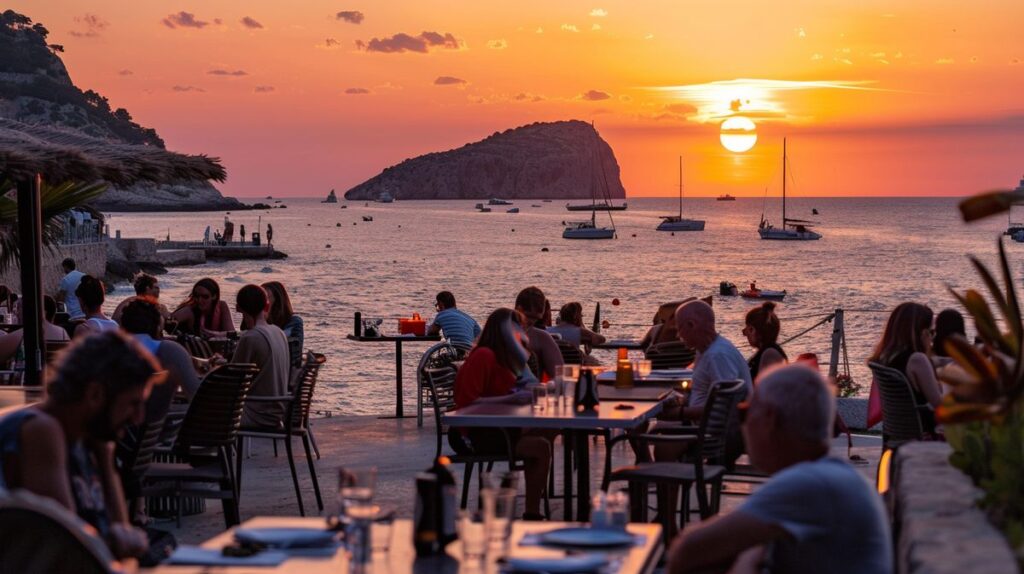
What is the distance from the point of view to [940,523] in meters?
3.16

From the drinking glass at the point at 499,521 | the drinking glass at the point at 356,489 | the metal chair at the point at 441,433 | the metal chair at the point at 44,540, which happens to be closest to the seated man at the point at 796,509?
the drinking glass at the point at 499,521

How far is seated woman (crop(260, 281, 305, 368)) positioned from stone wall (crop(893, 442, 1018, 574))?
248 inches

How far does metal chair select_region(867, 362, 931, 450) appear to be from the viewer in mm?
6777

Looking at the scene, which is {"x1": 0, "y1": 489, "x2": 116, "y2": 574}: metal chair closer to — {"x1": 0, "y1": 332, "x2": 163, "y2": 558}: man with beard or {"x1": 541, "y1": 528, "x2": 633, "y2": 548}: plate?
{"x1": 0, "y1": 332, "x2": 163, "y2": 558}: man with beard

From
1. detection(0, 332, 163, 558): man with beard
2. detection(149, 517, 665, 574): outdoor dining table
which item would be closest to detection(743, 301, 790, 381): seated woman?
detection(149, 517, 665, 574): outdoor dining table

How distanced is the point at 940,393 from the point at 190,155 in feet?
17.1

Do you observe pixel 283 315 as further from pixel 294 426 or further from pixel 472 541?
pixel 472 541

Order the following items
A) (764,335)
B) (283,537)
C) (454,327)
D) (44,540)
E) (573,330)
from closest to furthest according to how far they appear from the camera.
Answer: (44,540)
(283,537)
(764,335)
(573,330)
(454,327)

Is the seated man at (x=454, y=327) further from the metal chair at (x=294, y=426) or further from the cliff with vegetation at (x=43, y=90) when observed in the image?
the cliff with vegetation at (x=43, y=90)

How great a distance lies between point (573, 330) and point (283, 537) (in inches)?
308

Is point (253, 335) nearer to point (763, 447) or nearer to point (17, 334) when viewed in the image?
point (17, 334)

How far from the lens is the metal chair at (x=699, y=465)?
6.18 metres

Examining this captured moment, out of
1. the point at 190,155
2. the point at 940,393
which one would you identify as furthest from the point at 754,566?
the point at 190,155

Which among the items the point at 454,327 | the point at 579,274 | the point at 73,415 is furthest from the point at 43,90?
the point at 73,415
